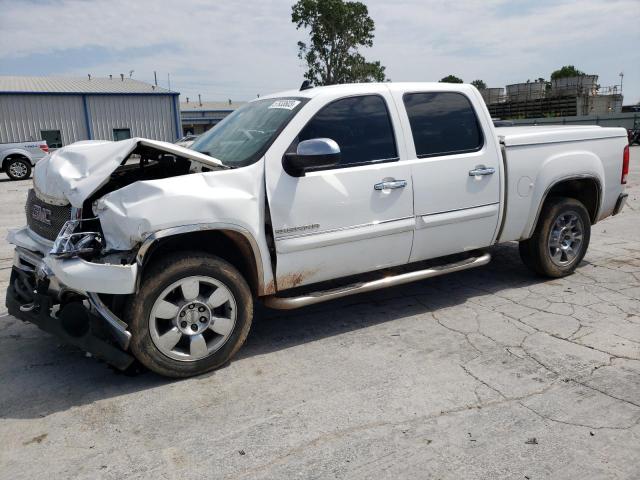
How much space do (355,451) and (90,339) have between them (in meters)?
1.73

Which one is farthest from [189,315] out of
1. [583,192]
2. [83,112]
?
[83,112]

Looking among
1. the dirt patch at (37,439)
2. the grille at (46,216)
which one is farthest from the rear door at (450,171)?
the dirt patch at (37,439)

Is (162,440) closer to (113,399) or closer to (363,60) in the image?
(113,399)

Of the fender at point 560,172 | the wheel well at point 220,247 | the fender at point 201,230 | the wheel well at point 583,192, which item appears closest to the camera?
the fender at point 201,230

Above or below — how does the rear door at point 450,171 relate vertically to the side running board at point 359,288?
above

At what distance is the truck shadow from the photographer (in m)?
3.40

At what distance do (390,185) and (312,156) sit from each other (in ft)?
2.54

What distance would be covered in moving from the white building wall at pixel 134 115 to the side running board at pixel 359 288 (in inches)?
1263

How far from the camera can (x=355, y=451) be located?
107 inches

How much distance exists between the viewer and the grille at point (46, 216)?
358cm

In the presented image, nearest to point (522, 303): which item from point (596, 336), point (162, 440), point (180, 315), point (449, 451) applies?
point (596, 336)

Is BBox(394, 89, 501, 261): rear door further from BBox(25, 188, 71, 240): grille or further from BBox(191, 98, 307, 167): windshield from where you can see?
BBox(25, 188, 71, 240): grille

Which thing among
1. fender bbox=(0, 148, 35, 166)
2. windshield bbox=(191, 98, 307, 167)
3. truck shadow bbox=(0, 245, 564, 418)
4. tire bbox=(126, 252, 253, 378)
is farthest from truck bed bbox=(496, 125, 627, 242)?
fender bbox=(0, 148, 35, 166)

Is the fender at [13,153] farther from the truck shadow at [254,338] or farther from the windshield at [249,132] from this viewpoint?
the windshield at [249,132]
